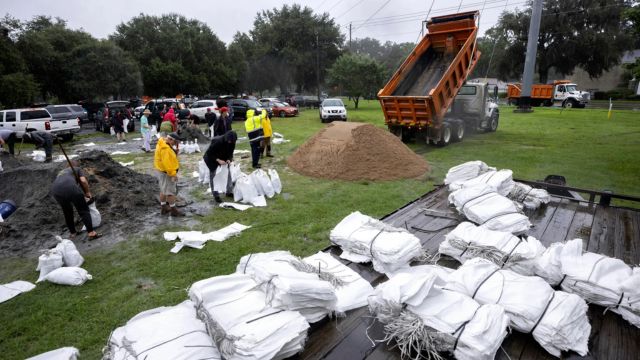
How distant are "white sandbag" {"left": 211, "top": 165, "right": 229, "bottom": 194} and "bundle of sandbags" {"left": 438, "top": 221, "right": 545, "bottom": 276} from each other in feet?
17.3

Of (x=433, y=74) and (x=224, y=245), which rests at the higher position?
(x=433, y=74)

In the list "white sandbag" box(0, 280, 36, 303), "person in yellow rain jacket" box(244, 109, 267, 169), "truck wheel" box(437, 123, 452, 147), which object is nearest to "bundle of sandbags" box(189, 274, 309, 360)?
"white sandbag" box(0, 280, 36, 303)

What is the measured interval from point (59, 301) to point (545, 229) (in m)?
5.66

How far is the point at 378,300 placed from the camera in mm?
2125

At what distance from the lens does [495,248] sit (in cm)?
280

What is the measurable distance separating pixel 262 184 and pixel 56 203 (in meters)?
3.97

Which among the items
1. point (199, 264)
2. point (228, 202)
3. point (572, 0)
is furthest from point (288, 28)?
point (199, 264)

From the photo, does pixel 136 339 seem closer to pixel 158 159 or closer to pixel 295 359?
pixel 295 359

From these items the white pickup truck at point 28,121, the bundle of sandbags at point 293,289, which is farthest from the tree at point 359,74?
the bundle of sandbags at point 293,289

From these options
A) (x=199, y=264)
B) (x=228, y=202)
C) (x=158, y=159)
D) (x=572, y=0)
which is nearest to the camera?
(x=199, y=264)

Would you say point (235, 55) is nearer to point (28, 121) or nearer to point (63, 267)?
point (28, 121)

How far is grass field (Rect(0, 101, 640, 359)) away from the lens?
360cm

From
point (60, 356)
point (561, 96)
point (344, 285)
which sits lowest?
point (60, 356)

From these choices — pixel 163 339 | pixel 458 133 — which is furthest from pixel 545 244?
pixel 458 133
